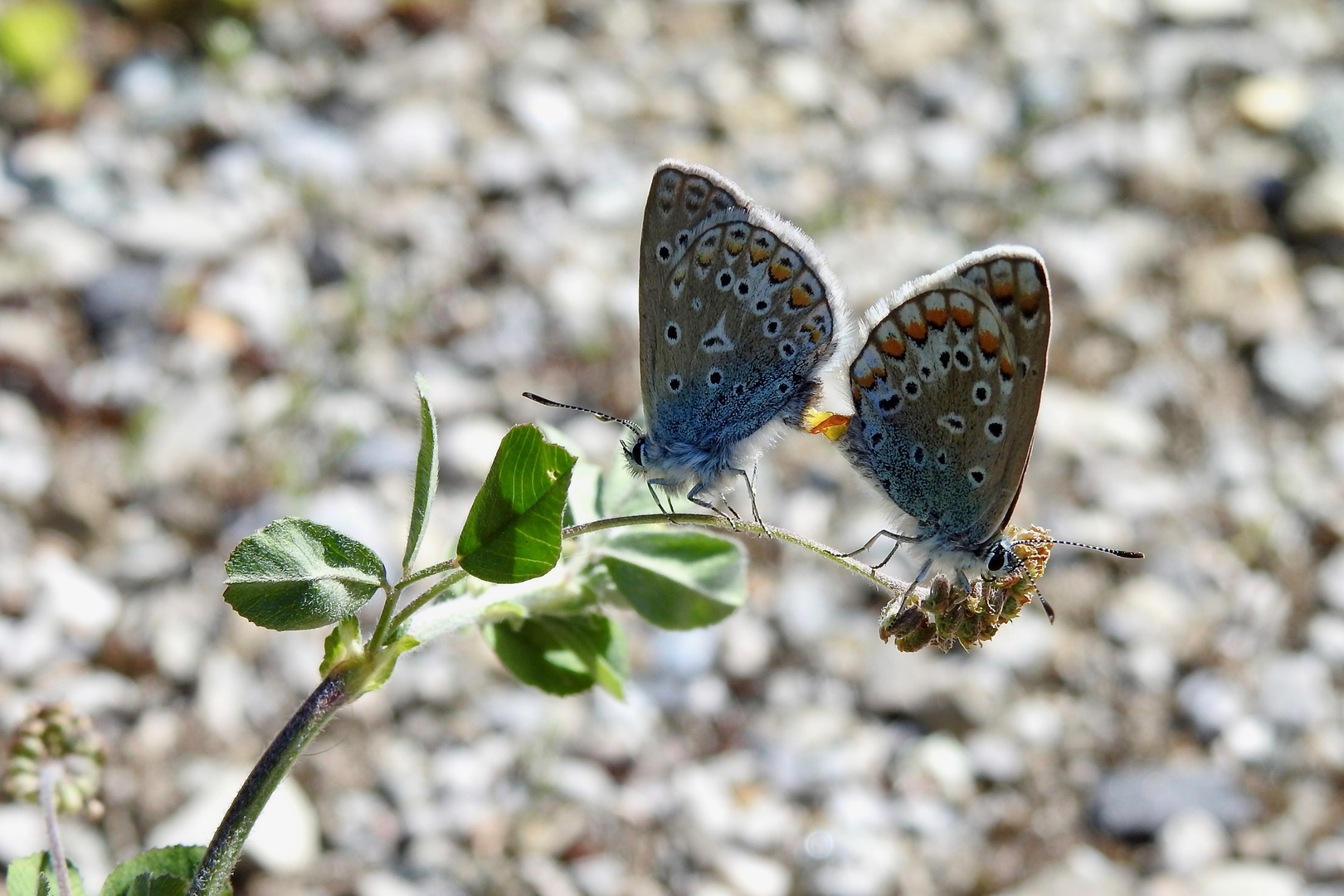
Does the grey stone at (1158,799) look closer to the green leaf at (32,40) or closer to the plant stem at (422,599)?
the plant stem at (422,599)

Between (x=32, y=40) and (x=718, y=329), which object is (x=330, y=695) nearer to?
(x=718, y=329)

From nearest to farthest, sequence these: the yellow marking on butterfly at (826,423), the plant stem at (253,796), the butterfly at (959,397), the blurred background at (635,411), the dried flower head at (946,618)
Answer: the plant stem at (253,796), the dried flower head at (946,618), the butterfly at (959,397), the yellow marking on butterfly at (826,423), the blurred background at (635,411)

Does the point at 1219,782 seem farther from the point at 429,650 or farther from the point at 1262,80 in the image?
the point at 1262,80

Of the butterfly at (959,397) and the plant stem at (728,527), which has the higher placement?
the butterfly at (959,397)

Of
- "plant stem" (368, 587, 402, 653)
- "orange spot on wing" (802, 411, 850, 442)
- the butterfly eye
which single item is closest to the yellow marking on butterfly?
"orange spot on wing" (802, 411, 850, 442)

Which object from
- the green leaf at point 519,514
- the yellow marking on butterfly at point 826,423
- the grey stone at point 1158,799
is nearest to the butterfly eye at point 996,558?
the yellow marking on butterfly at point 826,423

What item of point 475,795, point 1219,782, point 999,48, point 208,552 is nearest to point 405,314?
point 208,552
